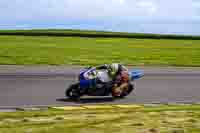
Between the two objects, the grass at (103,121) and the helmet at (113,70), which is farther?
the helmet at (113,70)

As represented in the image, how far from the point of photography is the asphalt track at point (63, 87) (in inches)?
862

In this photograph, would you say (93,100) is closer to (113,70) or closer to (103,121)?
(113,70)

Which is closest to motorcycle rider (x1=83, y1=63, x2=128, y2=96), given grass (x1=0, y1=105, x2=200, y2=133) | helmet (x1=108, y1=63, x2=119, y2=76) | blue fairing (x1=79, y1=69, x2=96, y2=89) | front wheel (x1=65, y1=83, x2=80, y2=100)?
helmet (x1=108, y1=63, x2=119, y2=76)

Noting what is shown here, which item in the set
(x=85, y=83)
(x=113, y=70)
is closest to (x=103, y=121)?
(x=85, y=83)

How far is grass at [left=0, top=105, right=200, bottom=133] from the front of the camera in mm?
13945

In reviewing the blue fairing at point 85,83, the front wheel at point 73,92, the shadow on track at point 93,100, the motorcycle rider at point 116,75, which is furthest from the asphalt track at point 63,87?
the blue fairing at point 85,83

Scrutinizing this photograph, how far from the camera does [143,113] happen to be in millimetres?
17688

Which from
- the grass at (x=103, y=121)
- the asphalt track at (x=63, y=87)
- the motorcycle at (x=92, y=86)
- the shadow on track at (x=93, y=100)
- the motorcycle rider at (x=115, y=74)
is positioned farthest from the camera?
the motorcycle rider at (x=115, y=74)

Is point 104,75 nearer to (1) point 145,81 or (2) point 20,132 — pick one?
(1) point 145,81

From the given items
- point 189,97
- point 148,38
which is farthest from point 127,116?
point 148,38

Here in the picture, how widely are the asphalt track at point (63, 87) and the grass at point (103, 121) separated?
357cm

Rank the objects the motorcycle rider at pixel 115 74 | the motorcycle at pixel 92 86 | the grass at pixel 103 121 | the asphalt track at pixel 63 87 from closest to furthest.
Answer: the grass at pixel 103 121 < the asphalt track at pixel 63 87 < the motorcycle at pixel 92 86 < the motorcycle rider at pixel 115 74

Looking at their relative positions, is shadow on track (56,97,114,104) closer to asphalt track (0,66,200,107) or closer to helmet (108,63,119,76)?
asphalt track (0,66,200,107)

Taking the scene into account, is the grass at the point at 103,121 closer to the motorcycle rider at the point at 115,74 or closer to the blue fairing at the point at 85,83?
the blue fairing at the point at 85,83
